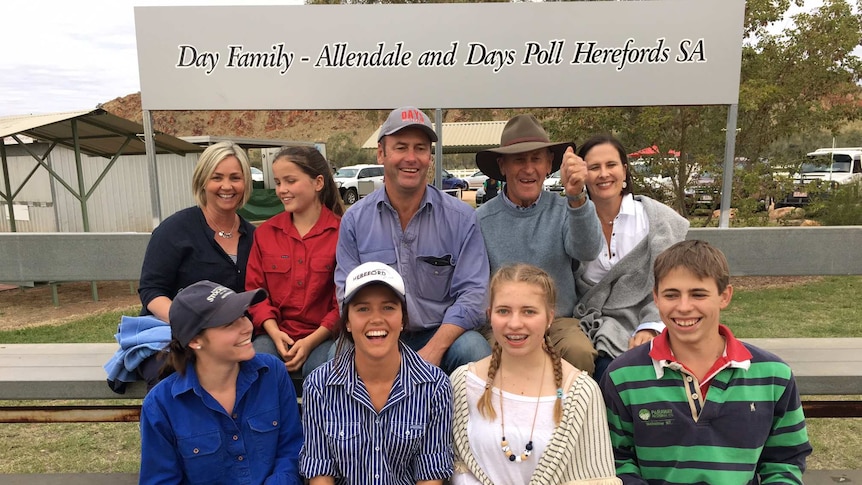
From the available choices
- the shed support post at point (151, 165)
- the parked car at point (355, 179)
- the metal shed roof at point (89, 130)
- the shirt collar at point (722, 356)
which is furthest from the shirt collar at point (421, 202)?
the parked car at point (355, 179)

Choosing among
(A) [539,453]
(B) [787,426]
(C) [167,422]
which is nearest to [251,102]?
(C) [167,422]

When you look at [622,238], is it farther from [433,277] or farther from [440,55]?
[440,55]

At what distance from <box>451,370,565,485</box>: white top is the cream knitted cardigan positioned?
27mm

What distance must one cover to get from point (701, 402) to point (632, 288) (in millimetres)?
802

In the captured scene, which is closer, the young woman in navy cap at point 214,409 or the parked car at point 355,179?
the young woman in navy cap at point 214,409

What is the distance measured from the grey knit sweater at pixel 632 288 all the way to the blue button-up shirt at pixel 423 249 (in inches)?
21.7

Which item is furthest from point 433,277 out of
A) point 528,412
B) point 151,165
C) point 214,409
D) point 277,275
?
point 151,165

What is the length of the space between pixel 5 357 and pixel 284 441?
2.21 metres

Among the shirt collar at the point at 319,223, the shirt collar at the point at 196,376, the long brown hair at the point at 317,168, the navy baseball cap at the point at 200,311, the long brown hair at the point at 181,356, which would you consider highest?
the long brown hair at the point at 317,168

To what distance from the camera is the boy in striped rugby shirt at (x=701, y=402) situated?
198 centimetres

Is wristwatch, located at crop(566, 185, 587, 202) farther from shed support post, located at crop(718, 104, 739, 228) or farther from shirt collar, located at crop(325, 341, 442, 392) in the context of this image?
shed support post, located at crop(718, 104, 739, 228)

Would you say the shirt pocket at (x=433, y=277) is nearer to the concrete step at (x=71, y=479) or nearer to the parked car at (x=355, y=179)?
the concrete step at (x=71, y=479)

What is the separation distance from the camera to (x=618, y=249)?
9.16 ft

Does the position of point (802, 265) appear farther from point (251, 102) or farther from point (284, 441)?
point (251, 102)
